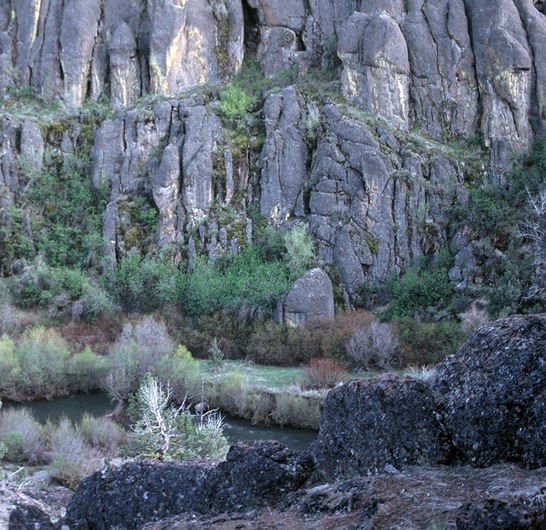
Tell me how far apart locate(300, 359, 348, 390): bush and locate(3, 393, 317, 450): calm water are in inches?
142

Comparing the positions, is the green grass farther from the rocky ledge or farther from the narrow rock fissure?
the narrow rock fissure

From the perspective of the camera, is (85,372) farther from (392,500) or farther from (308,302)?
(392,500)

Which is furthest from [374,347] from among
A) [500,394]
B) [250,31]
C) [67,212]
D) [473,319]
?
[250,31]

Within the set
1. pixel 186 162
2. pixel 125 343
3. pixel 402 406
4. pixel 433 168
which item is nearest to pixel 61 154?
pixel 186 162

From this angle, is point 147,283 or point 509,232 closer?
point 509,232

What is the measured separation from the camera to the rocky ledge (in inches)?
231

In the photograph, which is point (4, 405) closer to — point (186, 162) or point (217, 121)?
point (186, 162)

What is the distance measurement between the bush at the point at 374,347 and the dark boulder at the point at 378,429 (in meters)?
28.0

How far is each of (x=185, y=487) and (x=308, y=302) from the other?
32.7 m

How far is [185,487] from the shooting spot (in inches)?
304

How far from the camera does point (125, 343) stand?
3544 cm

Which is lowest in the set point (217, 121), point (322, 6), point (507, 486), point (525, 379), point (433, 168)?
point (507, 486)

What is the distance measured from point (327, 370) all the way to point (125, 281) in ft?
58.1

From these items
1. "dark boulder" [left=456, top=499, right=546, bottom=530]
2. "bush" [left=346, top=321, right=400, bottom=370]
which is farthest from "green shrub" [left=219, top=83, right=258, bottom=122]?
"dark boulder" [left=456, top=499, right=546, bottom=530]
